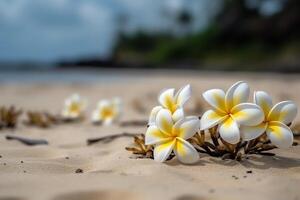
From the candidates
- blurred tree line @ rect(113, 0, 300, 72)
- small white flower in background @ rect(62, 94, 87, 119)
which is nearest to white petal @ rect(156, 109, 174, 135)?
small white flower in background @ rect(62, 94, 87, 119)

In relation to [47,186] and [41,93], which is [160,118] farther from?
[41,93]

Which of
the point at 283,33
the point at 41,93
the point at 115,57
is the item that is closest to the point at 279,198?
the point at 41,93

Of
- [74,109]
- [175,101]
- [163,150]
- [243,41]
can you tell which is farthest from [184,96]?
[243,41]

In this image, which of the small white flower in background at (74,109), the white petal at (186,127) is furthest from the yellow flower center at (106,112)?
the white petal at (186,127)

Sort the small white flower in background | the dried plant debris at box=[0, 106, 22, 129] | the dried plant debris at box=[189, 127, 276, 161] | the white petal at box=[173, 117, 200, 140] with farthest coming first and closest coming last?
the small white flower in background → the dried plant debris at box=[0, 106, 22, 129] → the dried plant debris at box=[189, 127, 276, 161] → the white petal at box=[173, 117, 200, 140]

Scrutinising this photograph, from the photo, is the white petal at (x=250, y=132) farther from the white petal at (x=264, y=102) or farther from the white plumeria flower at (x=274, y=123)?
the white petal at (x=264, y=102)

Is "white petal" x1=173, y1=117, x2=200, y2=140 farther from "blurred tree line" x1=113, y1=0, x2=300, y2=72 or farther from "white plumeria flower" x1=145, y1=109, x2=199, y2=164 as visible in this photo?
"blurred tree line" x1=113, y1=0, x2=300, y2=72
